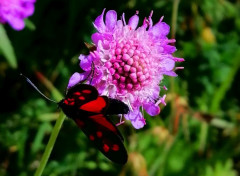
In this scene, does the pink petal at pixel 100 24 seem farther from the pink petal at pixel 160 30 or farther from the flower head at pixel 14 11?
the flower head at pixel 14 11

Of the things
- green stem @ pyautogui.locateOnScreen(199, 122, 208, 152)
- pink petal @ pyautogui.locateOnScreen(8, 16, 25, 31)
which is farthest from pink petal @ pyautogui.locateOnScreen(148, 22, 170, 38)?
green stem @ pyautogui.locateOnScreen(199, 122, 208, 152)

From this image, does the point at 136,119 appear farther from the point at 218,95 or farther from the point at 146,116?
the point at 218,95

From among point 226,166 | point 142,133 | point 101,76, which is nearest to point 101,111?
point 101,76

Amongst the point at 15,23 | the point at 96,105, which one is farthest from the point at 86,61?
the point at 15,23

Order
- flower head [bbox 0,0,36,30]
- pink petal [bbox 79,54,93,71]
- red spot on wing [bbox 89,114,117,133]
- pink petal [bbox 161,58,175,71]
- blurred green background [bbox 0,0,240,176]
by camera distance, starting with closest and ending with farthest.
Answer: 1. red spot on wing [bbox 89,114,117,133]
2. pink petal [bbox 79,54,93,71]
3. pink petal [bbox 161,58,175,71]
4. flower head [bbox 0,0,36,30]
5. blurred green background [bbox 0,0,240,176]

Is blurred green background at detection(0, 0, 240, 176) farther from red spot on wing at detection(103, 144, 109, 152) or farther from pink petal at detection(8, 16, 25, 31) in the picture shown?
red spot on wing at detection(103, 144, 109, 152)

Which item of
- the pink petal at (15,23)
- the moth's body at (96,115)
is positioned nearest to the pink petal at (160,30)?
the moth's body at (96,115)
